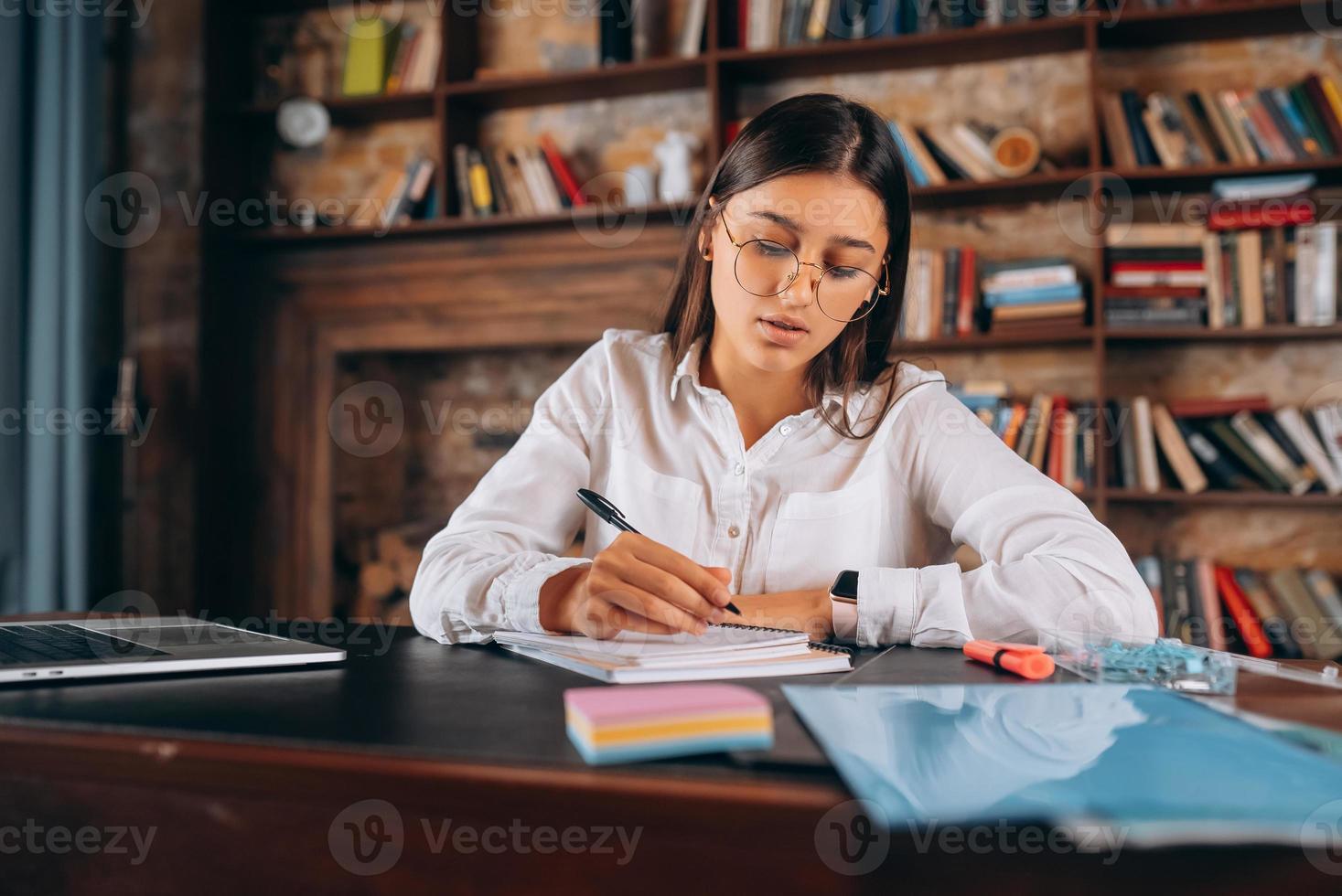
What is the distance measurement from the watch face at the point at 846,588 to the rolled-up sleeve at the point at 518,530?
0.28 m

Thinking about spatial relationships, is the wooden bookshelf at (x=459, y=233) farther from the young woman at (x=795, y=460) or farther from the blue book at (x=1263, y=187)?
the young woman at (x=795, y=460)

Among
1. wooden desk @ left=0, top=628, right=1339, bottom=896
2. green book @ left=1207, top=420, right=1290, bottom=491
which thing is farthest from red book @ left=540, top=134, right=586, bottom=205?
wooden desk @ left=0, top=628, right=1339, bottom=896

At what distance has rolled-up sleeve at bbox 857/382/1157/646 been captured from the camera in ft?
3.65

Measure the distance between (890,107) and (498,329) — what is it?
55.8 inches

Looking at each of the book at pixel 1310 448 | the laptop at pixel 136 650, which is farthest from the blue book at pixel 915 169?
the laptop at pixel 136 650

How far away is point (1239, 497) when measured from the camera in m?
2.73

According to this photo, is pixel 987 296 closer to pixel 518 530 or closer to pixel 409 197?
pixel 409 197

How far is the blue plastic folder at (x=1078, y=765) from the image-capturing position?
49 cm

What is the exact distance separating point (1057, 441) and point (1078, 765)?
8.09 ft

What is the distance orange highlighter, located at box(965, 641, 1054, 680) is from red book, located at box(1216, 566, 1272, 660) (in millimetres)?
2159

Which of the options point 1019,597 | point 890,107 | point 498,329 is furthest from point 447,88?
point 1019,597

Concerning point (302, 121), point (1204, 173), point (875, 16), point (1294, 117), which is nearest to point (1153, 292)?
point (1204, 173)

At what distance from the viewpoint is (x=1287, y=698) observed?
2.48ft

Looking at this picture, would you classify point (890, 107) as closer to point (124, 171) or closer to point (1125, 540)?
point (1125, 540)
